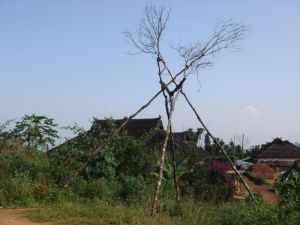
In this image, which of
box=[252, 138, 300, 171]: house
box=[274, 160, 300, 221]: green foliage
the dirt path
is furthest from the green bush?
box=[252, 138, 300, 171]: house

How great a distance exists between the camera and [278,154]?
3628cm

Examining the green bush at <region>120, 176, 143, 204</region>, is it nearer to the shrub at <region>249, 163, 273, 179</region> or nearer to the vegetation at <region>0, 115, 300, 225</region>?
the vegetation at <region>0, 115, 300, 225</region>

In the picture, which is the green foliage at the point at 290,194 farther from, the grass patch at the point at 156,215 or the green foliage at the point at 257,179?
the green foliage at the point at 257,179

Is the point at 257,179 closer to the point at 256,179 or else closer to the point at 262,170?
the point at 256,179

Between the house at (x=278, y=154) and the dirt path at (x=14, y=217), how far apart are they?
28601 millimetres

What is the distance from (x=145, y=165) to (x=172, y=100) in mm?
2629

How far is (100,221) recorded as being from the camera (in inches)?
292

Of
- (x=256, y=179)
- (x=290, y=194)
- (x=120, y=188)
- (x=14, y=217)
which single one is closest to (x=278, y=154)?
(x=256, y=179)

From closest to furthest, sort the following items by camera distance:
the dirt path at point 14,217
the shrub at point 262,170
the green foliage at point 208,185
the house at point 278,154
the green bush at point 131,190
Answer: the dirt path at point 14,217 < the green bush at point 131,190 < the green foliage at point 208,185 < the shrub at point 262,170 < the house at point 278,154

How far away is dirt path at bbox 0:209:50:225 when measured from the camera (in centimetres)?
722

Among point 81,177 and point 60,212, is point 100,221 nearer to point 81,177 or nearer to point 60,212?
point 60,212

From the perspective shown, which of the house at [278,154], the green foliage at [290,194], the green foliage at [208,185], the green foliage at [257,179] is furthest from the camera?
the house at [278,154]

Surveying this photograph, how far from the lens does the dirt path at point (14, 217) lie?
7222 mm

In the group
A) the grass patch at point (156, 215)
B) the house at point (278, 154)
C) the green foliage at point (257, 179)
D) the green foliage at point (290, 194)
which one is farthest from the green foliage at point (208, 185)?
the house at point (278, 154)
